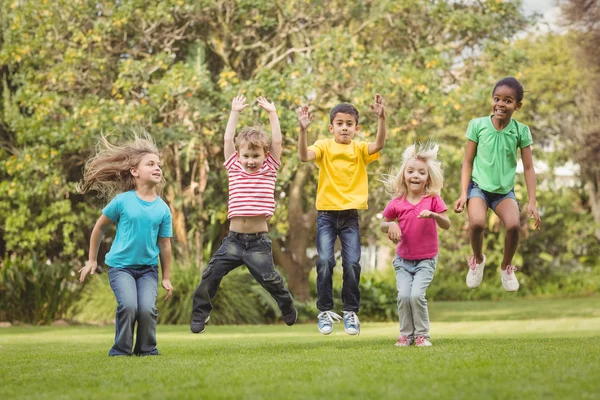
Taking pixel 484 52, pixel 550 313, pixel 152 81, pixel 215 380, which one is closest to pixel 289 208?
pixel 152 81

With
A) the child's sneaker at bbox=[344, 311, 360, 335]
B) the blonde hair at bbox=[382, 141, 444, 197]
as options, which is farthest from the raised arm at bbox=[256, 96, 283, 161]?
the child's sneaker at bbox=[344, 311, 360, 335]

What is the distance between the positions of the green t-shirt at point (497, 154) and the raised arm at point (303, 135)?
1537mm

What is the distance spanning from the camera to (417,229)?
815 centimetres

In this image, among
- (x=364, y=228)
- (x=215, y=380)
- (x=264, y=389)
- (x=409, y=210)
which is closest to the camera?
(x=264, y=389)

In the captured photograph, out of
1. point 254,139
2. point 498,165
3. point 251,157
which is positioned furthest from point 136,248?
point 498,165

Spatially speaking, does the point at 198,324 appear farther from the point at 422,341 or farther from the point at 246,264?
the point at 422,341

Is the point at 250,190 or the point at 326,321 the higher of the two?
the point at 250,190

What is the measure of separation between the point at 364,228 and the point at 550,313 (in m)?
4.74

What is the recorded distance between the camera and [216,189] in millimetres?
19047

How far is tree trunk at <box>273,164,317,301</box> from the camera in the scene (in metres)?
19.0

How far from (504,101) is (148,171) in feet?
11.1

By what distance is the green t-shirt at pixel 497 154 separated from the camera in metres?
8.45

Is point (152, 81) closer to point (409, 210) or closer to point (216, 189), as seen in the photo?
point (216, 189)

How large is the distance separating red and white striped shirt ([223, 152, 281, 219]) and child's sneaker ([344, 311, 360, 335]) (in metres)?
1.25
